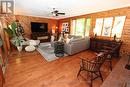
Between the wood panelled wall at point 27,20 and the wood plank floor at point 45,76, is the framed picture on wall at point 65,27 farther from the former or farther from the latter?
the wood plank floor at point 45,76

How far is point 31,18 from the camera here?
6.74m

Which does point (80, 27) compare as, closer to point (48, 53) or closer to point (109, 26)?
point (109, 26)

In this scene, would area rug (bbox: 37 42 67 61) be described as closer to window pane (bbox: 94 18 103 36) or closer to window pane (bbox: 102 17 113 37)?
window pane (bbox: 94 18 103 36)

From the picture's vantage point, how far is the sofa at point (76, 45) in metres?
3.88

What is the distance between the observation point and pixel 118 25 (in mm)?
3939

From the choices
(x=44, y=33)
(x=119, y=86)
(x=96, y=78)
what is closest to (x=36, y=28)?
(x=44, y=33)

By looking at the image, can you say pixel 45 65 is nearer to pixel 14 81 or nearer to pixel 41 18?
pixel 14 81

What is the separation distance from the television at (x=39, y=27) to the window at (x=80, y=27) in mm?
2519

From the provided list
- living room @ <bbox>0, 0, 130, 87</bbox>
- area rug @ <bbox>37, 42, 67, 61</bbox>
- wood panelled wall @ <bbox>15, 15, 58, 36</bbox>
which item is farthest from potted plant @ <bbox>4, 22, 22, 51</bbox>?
wood panelled wall @ <bbox>15, 15, 58, 36</bbox>

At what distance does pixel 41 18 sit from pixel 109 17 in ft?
17.8

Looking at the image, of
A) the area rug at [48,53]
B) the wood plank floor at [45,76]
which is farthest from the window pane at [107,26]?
the area rug at [48,53]

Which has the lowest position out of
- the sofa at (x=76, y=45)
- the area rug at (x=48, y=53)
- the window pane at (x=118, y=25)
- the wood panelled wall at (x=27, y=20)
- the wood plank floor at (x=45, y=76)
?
the wood plank floor at (x=45, y=76)

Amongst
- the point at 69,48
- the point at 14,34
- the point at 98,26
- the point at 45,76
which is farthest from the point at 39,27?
the point at 45,76

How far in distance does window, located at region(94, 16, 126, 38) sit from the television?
4509mm
